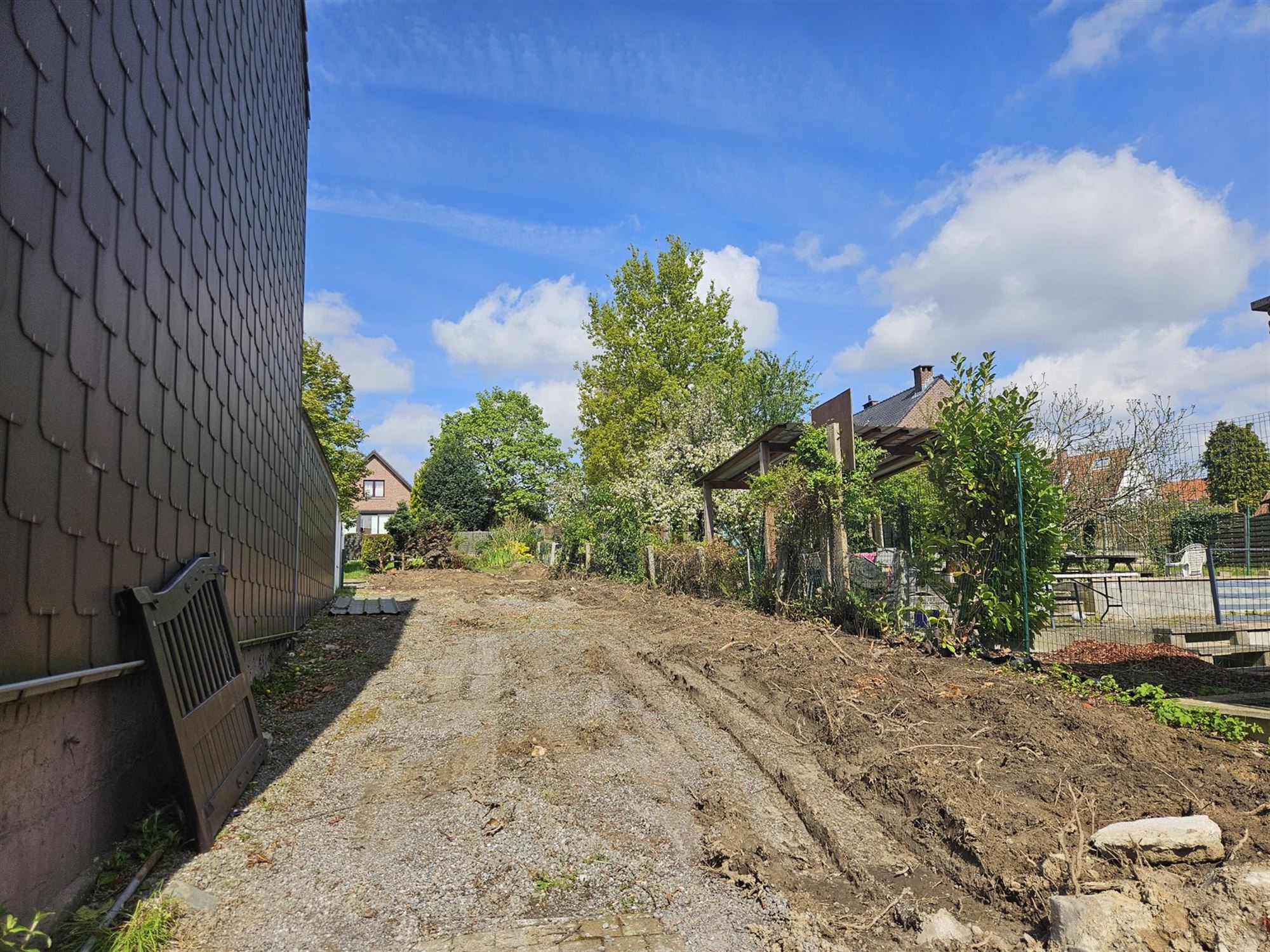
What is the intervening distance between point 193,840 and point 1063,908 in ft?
11.1

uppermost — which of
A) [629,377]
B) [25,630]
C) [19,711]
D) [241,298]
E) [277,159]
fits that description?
[629,377]

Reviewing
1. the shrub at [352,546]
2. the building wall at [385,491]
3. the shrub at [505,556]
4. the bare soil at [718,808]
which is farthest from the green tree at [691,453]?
the building wall at [385,491]

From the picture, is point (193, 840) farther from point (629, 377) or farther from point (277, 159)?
point (629, 377)

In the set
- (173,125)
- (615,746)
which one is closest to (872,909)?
(615,746)

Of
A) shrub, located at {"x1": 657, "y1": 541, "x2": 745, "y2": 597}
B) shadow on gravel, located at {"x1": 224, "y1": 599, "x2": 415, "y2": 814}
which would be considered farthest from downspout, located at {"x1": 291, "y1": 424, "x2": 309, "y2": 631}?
shrub, located at {"x1": 657, "y1": 541, "x2": 745, "y2": 597}

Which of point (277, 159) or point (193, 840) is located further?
point (277, 159)

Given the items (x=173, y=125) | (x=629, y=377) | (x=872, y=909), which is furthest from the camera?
(x=629, y=377)

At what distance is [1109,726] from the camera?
15.2 feet

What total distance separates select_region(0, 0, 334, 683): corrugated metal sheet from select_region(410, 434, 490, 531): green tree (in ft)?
97.9

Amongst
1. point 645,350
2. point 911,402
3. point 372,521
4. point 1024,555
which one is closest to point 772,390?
point 645,350

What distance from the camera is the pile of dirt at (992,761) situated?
3.13m

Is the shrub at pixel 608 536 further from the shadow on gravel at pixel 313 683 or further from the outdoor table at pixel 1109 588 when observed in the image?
the outdoor table at pixel 1109 588

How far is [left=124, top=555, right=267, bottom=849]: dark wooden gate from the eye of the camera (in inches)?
119

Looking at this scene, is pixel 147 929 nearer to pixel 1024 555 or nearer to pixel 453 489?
pixel 1024 555
